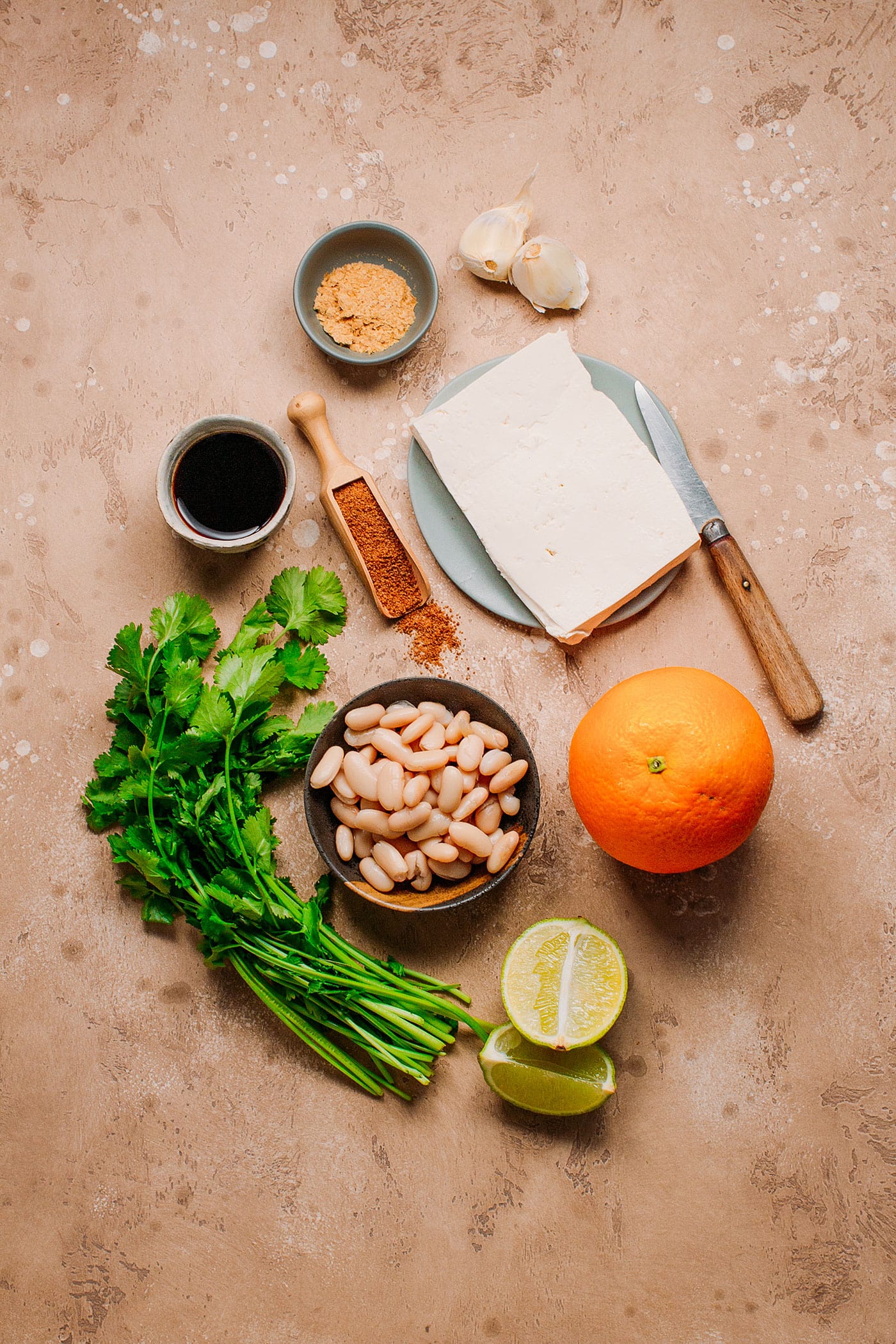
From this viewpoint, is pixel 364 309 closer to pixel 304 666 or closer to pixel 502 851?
pixel 304 666

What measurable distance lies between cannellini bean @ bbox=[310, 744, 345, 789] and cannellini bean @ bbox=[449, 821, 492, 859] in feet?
0.61

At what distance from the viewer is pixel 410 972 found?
4.04 feet

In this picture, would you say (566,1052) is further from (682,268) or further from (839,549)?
(682,268)

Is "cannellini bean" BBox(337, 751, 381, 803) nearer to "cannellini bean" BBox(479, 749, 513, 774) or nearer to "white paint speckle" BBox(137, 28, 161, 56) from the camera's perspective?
"cannellini bean" BBox(479, 749, 513, 774)

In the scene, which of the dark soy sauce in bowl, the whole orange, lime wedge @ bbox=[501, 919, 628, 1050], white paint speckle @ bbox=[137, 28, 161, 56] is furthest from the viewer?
white paint speckle @ bbox=[137, 28, 161, 56]

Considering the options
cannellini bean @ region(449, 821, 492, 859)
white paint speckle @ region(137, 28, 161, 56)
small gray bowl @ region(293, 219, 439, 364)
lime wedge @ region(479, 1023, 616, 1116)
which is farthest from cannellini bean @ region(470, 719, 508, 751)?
white paint speckle @ region(137, 28, 161, 56)

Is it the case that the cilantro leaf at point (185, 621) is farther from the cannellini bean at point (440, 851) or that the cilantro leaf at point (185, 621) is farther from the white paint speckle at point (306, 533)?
the cannellini bean at point (440, 851)

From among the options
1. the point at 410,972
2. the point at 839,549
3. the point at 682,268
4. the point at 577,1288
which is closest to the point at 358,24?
the point at 682,268

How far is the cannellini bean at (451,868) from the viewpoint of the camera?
117 centimetres

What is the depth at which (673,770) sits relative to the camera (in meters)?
0.98

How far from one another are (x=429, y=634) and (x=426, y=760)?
24 cm

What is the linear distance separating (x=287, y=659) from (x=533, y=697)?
393mm

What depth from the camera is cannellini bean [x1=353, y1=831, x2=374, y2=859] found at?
3.92ft

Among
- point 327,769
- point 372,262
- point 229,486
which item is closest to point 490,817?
point 327,769
